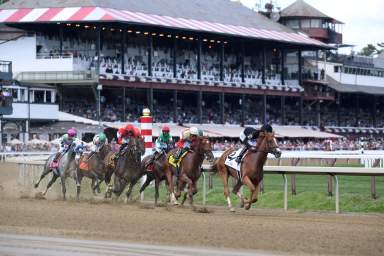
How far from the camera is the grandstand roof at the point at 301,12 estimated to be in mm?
84750

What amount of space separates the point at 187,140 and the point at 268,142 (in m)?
2.00

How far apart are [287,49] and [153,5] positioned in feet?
41.6

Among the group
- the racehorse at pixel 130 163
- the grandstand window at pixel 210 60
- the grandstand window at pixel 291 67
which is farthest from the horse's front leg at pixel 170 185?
the grandstand window at pixel 291 67

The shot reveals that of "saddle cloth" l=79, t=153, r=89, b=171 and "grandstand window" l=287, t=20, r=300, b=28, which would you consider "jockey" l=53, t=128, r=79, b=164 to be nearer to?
"saddle cloth" l=79, t=153, r=89, b=171

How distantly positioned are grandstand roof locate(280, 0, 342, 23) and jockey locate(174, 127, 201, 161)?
64.8 m

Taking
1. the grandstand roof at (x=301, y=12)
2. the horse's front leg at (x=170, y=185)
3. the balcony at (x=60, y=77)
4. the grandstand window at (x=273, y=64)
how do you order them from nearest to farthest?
the horse's front leg at (x=170, y=185) < the balcony at (x=60, y=77) < the grandstand window at (x=273, y=64) < the grandstand roof at (x=301, y=12)

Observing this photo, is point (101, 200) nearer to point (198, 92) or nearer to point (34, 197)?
point (34, 197)

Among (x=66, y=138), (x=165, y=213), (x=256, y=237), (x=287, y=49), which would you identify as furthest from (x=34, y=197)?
(x=287, y=49)

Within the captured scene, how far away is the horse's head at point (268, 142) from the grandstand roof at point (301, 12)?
217 ft

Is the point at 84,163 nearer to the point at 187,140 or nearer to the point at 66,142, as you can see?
the point at 66,142

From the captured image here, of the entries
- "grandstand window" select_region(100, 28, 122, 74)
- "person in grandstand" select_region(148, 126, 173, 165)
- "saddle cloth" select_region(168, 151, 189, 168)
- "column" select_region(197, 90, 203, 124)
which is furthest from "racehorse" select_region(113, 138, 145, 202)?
"column" select_region(197, 90, 203, 124)

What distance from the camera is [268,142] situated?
745 inches

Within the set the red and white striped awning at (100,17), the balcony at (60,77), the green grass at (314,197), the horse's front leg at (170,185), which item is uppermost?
the red and white striped awning at (100,17)

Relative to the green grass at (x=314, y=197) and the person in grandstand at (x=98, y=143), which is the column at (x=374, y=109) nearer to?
the green grass at (x=314, y=197)
